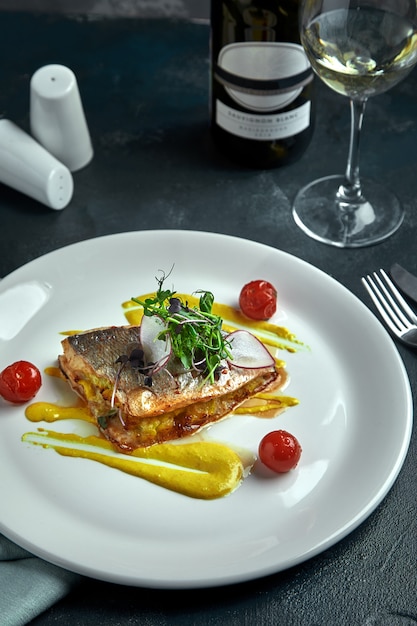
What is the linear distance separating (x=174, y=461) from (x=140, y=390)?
0.79ft

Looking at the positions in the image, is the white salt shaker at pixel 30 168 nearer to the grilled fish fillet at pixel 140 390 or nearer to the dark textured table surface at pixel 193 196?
the dark textured table surface at pixel 193 196

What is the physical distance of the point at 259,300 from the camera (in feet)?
10.3

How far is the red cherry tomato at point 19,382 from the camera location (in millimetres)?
2863

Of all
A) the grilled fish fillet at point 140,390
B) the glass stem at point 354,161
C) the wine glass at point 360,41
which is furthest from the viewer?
the glass stem at point 354,161

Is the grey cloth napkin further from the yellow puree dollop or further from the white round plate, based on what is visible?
the yellow puree dollop

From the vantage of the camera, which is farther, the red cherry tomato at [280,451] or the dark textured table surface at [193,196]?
the red cherry tomato at [280,451]

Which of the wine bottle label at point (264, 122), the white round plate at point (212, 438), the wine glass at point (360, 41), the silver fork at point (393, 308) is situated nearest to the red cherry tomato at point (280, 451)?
the white round plate at point (212, 438)

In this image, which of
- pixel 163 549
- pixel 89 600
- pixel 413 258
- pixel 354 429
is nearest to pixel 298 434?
pixel 354 429

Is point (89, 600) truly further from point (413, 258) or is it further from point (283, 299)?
point (413, 258)

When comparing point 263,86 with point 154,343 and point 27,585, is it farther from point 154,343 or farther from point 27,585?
point 27,585

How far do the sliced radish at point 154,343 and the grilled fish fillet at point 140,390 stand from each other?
41mm

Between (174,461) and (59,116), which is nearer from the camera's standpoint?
(174,461)

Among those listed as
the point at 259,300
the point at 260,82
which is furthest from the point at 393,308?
the point at 260,82

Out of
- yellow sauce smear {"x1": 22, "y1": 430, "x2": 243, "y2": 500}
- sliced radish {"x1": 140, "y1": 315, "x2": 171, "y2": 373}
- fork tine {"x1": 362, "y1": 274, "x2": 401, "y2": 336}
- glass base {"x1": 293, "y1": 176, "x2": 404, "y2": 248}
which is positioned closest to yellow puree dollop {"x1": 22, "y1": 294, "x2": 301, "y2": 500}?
yellow sauce smear {"x1": 22, "y1": 430, "x2": 243, "y2": 500}
